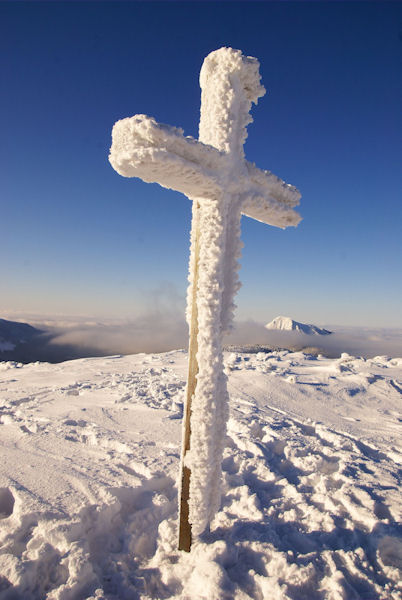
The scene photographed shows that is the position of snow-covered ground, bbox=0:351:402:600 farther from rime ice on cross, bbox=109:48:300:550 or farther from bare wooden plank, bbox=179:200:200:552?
rime ice on cross, bbox=109:48:300:550

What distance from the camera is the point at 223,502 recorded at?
362 cm

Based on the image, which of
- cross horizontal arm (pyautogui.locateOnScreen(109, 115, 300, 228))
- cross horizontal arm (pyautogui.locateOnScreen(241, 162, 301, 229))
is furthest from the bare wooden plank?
cross horizontal arm (pyautogui.locateOnScreen(241, 162, 301, 229))

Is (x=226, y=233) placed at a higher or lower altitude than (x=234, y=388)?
higher

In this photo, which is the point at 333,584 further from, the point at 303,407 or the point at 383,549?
the point at 303,407

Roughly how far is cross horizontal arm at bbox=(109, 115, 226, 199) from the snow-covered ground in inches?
125

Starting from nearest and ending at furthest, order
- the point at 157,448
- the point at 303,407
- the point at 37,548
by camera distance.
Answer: the point at 37,548 → the point at 157,448 → the point at 303,407

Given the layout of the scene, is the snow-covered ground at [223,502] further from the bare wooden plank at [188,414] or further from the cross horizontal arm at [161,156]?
the cross horizontal arm at [161,156]

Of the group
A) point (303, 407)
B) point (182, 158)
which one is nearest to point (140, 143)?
point (182, 158)

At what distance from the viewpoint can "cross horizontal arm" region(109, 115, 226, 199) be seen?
2420 millimetres

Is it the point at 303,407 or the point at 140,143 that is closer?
the point at 140,143

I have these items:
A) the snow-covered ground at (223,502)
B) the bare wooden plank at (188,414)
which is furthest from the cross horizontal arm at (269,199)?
the snow-covered ground at (223,502)

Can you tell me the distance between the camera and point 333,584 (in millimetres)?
2533

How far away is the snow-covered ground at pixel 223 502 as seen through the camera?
8.52ft

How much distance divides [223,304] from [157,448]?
2727 mm
